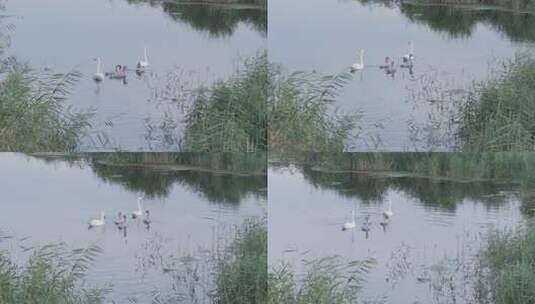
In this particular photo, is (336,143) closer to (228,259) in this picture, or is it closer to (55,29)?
(228,259)

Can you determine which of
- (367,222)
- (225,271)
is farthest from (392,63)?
(225,271)

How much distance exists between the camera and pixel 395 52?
6117 millimetres

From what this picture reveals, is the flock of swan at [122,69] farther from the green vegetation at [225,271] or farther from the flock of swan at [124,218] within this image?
the green vegetation at [225,271]

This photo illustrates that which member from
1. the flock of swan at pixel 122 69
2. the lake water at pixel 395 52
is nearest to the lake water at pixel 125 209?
the flock of swan at pixel 122 69

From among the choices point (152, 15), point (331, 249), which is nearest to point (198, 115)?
point (152, 15)

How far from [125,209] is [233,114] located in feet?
2.38

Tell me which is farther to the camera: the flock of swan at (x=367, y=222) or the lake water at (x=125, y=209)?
the flock of swan at (x=367, y=222)

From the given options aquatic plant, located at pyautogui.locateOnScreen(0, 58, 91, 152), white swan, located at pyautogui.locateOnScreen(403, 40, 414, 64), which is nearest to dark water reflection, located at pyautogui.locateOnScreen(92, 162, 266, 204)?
aquatic plant, located at pyautogui.locateOnScreen(0, 58, 91, 152)

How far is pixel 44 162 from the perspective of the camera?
6.00 m

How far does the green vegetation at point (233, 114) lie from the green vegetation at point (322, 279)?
654mm

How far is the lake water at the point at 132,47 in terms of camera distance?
5.99 m

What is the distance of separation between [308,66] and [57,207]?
145cm

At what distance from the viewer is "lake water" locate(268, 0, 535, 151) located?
6062 mm

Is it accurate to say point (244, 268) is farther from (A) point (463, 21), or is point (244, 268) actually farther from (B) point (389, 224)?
(A) point (463, 21)
